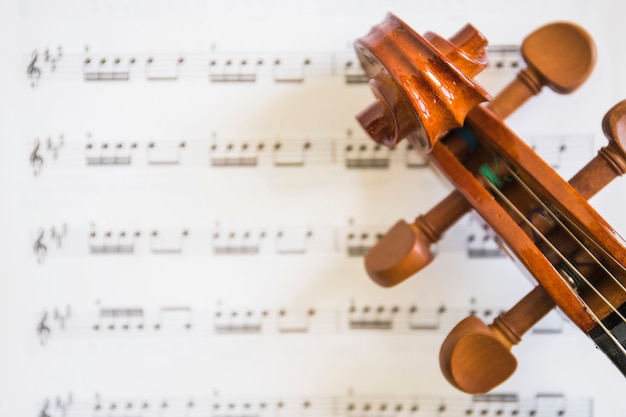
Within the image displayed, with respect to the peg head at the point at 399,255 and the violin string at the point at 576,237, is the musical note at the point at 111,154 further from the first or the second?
the violin string at the point at 576,237

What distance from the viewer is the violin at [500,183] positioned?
25.4 inches

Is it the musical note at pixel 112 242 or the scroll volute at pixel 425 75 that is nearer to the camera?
the scroll volute at pixel 425 75

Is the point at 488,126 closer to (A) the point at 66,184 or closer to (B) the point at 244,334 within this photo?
(B) the point at 244,334

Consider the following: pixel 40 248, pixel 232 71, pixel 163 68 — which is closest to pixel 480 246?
pixel 232 71

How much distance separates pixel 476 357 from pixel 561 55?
44 centimetres

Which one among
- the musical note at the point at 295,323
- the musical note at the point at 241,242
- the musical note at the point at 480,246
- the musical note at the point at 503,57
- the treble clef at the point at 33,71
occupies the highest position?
the treble clef at the point at 33,71

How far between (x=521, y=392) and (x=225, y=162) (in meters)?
0.63

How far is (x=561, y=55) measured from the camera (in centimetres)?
79

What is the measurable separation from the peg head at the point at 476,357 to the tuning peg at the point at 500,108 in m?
0.11

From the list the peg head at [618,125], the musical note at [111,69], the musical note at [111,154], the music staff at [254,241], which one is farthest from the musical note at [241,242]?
the peg head at [618,125]

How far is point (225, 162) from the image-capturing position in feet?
3.07

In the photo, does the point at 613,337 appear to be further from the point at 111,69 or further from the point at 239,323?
the point at 111,69

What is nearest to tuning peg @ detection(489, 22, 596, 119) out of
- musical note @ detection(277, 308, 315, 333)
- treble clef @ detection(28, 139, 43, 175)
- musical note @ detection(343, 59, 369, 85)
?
musical note @ detection(343, 59, 369, 85)

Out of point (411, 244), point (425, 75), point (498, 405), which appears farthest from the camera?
point (498, 405)
